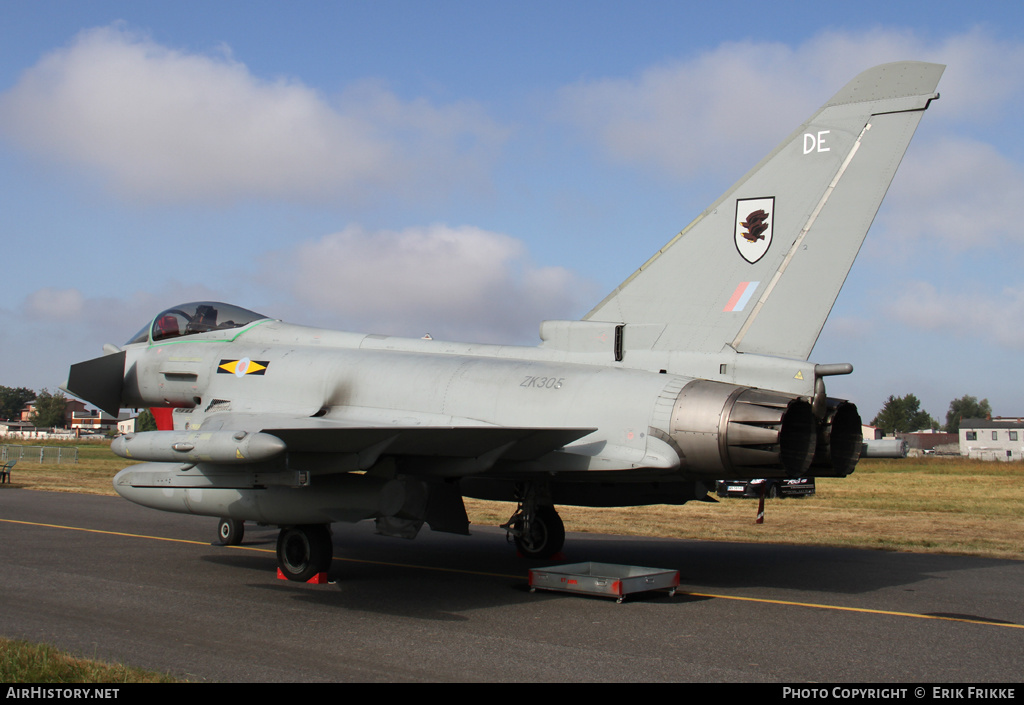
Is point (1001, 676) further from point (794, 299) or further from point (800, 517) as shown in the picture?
point (800, 517)

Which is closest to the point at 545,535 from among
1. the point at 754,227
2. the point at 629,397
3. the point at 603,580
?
the point at 603,580

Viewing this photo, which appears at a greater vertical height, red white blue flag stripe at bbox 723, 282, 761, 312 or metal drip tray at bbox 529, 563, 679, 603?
red white blue flag stripe at bbox 723, 282, 761, 312

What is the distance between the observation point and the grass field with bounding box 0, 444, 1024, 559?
584 inches

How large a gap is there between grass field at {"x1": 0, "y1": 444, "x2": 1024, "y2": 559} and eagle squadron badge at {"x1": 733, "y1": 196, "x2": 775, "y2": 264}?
23.9 ft

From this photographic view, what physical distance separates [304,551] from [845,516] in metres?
14.0

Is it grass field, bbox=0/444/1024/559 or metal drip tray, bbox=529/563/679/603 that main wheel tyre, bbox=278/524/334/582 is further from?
grass field, bbox=0/444/1024/559

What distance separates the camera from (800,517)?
1897cm

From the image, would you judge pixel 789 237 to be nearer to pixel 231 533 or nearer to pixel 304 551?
pixel 304 551

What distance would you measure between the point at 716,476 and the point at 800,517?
38.8 ft

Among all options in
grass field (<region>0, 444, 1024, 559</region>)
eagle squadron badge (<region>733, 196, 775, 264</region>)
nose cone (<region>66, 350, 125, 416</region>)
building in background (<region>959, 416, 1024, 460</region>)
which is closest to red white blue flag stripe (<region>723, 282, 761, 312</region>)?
eagle squadron badge (<region>733, 196, 775, 264</region>)

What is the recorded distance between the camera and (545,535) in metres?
11.9

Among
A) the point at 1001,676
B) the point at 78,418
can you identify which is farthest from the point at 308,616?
the point at 78,418
